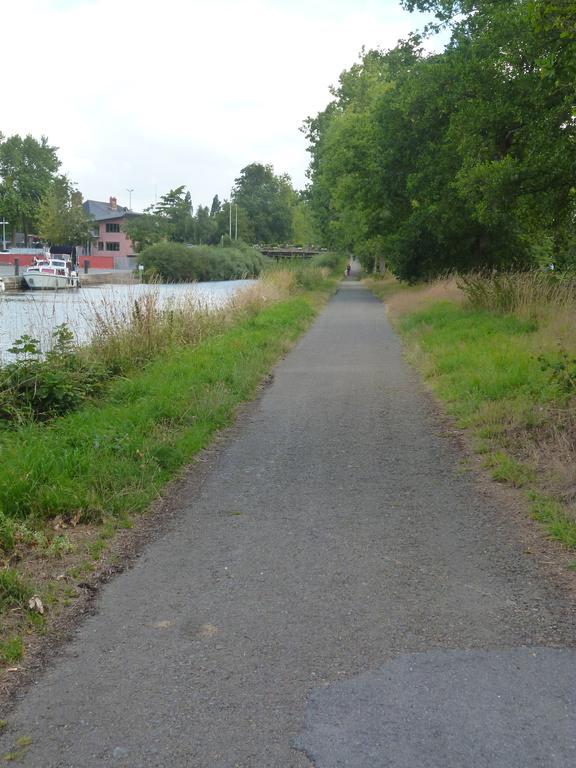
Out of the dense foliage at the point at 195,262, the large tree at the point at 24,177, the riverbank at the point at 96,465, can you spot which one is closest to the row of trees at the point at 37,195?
the large tree at the point at 24,177

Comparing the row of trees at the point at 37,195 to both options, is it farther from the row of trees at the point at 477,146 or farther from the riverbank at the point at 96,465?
the riverbank at the point at 96,465

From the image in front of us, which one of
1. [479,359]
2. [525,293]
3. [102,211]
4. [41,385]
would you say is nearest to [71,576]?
[41,385]

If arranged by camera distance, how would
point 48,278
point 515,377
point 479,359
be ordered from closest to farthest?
point 515,377, point 479,359, point 48,278

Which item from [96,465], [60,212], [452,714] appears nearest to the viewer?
[452,714]

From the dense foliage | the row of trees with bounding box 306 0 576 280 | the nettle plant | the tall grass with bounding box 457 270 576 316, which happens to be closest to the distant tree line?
the dense foliage

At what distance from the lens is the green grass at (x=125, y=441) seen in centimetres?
590

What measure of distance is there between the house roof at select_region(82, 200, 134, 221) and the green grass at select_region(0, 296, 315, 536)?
9334 centimetres

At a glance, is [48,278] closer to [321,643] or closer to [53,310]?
[53,310]

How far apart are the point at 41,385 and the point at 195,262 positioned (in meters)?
41.7

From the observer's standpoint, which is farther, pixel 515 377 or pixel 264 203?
pixel 264 203

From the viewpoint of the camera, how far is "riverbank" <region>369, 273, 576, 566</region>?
6438 millimetres

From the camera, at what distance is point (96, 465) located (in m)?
6.49

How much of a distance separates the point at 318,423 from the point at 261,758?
6.38 m

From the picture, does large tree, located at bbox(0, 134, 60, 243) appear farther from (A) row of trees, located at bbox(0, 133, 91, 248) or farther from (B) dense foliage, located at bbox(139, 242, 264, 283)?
(B) dense foliage, located at bbox(139, 242, 264, 283)
